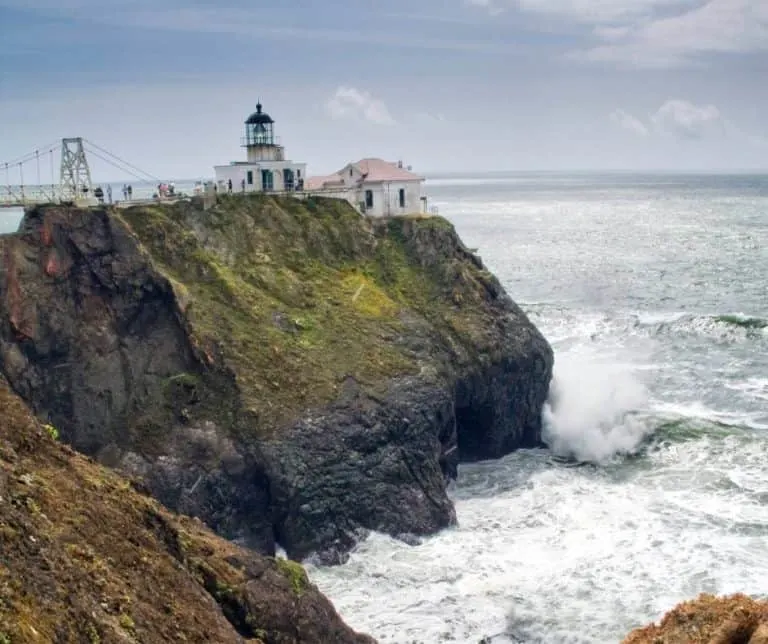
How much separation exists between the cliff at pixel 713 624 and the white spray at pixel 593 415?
36.6m

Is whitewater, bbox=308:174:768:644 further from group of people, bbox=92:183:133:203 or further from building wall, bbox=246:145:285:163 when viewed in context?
building wall, bbox=246:145:285:163

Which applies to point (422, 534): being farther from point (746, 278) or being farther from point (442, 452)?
point (746, 278)

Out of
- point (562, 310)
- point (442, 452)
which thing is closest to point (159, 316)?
point (442, 452)

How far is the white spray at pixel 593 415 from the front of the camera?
175ft

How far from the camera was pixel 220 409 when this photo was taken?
44.8 m

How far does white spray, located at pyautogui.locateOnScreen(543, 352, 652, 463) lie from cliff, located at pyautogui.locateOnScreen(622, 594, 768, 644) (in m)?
36.6

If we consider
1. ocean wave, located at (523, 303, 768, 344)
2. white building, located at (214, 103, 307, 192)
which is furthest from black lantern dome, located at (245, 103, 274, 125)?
ocean wave, located at (523, 303, 768, 344)

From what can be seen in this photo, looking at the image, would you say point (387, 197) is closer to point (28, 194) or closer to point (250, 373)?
point (250, 373)

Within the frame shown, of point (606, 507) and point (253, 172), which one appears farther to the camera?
point (253, 172)

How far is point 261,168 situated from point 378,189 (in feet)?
25.0

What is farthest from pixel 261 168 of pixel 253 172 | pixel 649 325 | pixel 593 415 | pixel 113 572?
pixel 113 572

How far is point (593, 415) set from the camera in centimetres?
5534

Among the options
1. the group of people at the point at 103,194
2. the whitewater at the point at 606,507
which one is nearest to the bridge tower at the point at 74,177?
the group of people at the point at 103,194

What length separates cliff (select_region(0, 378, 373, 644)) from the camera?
17391mm
